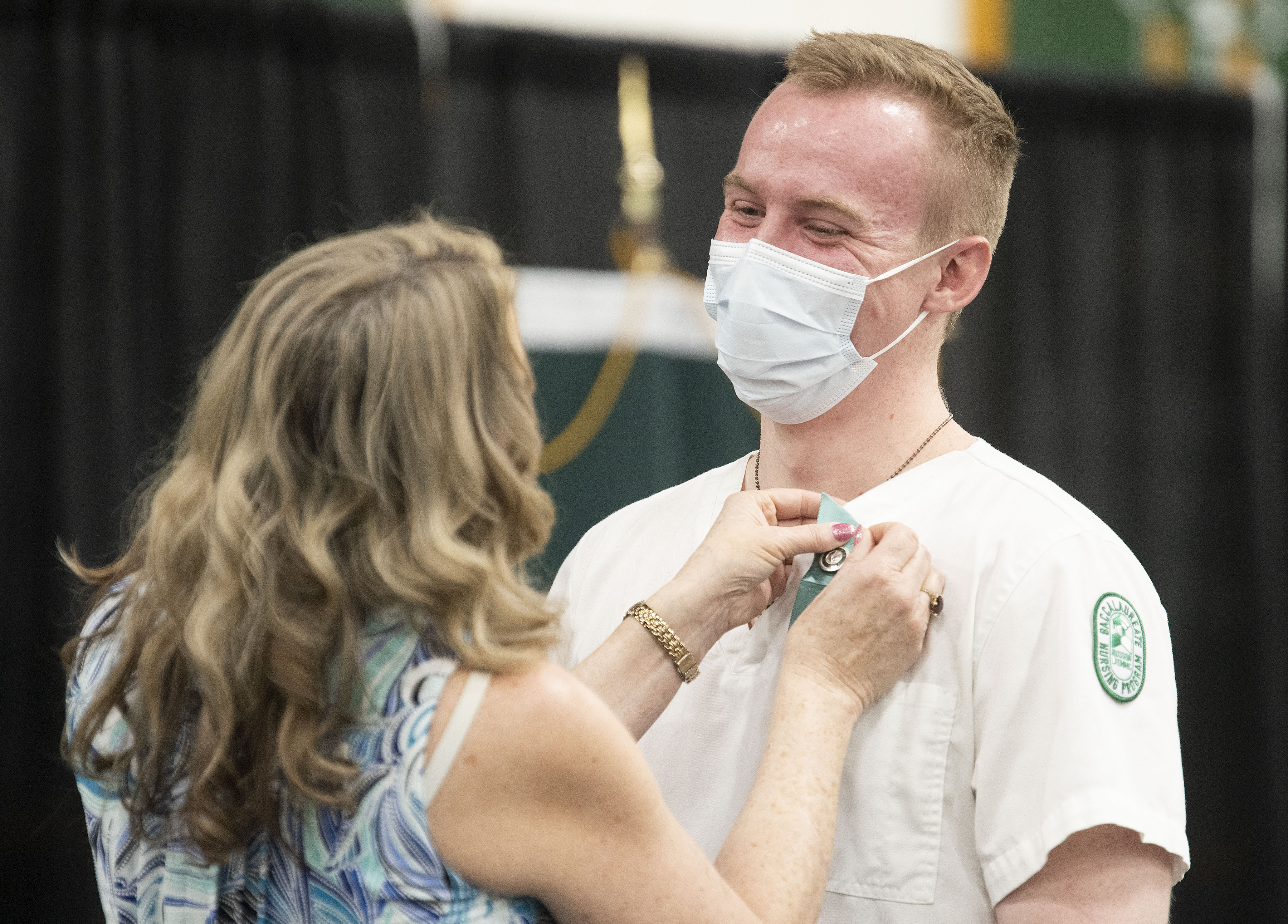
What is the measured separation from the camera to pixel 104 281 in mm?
2736

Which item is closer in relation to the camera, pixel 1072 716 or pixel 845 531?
pixel 1072 716

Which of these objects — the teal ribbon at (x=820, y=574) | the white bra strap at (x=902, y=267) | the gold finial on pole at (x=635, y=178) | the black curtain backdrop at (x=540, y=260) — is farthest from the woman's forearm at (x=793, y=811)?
the gold finial on pole at (x=635, y=178)

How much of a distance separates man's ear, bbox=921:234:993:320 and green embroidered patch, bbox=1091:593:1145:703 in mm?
393

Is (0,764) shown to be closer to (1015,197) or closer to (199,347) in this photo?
(199,347)

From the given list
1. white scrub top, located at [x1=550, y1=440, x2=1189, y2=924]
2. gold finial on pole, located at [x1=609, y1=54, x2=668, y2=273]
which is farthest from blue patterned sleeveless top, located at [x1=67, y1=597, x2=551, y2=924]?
gold finial on pole, located at [x1=609, y1=54, x2=668, y2=273]

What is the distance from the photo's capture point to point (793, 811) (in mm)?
1124

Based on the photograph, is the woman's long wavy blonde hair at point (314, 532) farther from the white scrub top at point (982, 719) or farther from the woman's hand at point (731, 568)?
the woman's hand at point (731, 568)

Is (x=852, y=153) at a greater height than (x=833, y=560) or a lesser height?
greater

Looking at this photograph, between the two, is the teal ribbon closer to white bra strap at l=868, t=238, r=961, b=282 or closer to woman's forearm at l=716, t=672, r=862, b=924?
woman's forearm at l=716, t=672, r=862, b=924

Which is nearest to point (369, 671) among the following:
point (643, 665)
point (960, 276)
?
point (643, 665)

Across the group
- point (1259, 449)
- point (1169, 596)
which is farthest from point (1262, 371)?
point (1169, 596)

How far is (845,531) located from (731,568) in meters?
0.13

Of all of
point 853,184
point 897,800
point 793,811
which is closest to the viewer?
point 793,811

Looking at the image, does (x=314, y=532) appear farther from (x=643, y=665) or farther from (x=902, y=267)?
(x=902, y=267)
